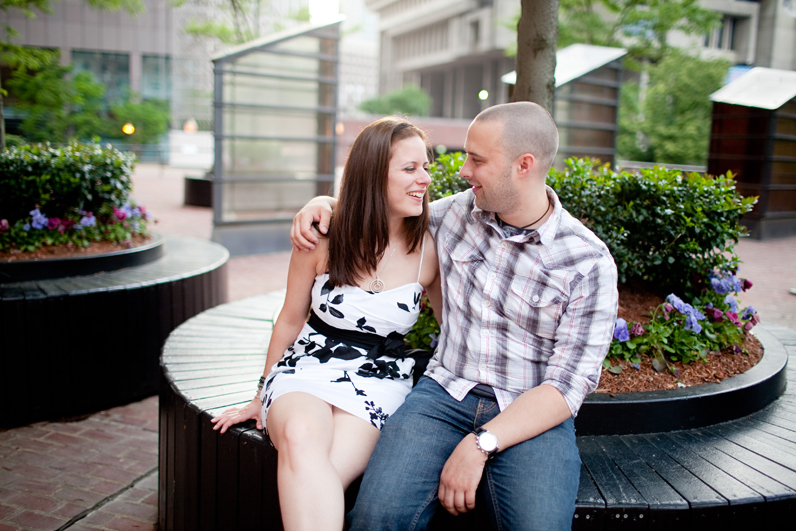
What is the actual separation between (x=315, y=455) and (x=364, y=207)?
965 millimetres

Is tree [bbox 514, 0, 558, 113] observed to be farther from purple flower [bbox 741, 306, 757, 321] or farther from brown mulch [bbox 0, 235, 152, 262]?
brown mulch [bbox 0, 235, 152, 262]

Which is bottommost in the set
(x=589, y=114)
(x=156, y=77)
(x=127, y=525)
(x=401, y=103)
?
(x=127, y=525)

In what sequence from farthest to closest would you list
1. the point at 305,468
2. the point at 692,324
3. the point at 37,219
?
the point at 37,219 < the point at 692,324 < the point at 305,468

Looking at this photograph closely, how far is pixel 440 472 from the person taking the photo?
2.07 metres

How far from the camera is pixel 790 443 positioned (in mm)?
2533

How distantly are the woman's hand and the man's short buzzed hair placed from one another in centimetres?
133

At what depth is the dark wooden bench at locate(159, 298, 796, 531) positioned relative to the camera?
6.70ft

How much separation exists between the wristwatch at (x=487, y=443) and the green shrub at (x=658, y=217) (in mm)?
1604

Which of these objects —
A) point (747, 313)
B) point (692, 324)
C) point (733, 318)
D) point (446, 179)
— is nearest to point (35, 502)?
point (446, 179)

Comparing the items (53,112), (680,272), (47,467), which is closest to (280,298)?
(47,467)

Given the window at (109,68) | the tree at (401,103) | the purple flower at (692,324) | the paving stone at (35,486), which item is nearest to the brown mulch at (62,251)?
the paving stone at (35,486)

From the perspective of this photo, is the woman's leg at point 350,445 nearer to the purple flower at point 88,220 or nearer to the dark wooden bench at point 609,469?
the dark wooden bench at point 609,469

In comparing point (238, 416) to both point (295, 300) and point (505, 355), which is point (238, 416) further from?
point (505, 355)

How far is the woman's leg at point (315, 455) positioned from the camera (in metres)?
1.88
